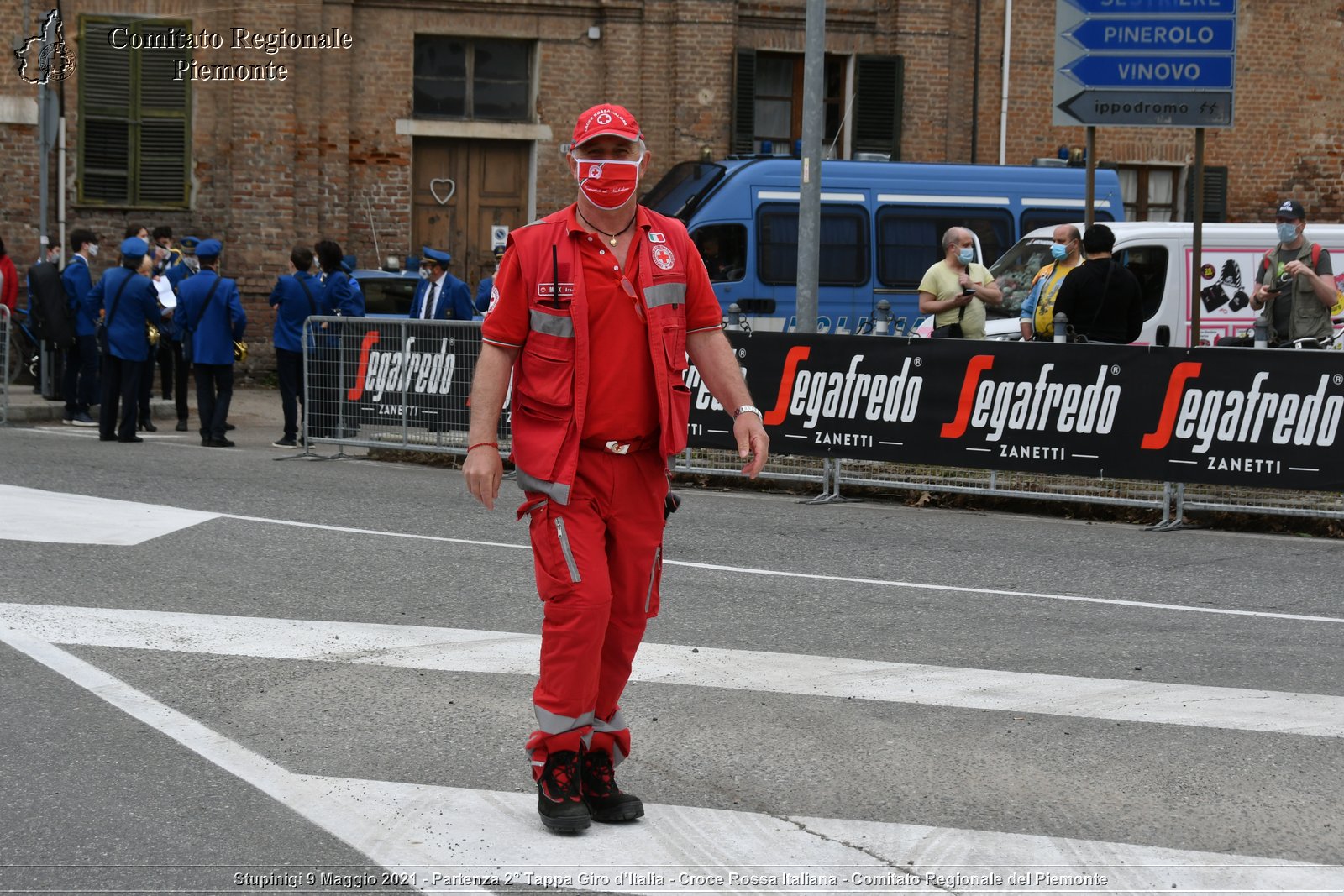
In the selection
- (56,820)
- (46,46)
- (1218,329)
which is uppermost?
(46,46)

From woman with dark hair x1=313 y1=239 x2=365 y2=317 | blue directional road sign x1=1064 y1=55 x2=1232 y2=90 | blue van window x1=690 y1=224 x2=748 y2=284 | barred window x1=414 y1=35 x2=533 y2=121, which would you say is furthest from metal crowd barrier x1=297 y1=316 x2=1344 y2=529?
barred window x1=414 y1=35 x2=533 y2=121

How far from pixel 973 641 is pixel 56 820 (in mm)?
4103

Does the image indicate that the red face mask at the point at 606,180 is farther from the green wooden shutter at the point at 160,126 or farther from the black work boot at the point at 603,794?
the green wooden shutter at the point at 160,126

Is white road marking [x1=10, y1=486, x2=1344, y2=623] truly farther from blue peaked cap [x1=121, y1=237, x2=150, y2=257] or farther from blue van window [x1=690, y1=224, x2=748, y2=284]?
blue van window [x1=690, y1=224, x2=748, y2=284]

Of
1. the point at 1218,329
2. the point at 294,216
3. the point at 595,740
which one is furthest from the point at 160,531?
the point at 294,216

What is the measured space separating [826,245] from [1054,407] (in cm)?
912

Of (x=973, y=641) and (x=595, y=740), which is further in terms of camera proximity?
(x=973, y=641)

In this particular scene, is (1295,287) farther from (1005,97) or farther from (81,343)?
(1005,97)

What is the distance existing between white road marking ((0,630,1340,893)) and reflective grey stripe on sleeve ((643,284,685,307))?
1510mm

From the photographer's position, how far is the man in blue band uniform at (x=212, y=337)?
617 inches

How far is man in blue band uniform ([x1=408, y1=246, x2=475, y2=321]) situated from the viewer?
1552 centimetres

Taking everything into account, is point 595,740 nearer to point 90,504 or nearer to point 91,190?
point 90,504

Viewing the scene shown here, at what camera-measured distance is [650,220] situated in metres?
4.92

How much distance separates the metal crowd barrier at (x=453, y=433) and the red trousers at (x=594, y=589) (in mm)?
6662
